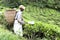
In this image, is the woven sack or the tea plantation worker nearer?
the tea plantation worker

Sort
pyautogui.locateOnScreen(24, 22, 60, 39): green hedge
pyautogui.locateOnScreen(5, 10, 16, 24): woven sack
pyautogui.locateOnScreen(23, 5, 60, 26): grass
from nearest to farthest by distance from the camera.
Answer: pyautogui.locateOnScreen(24, 22, 60, 39): green hedge < pyautogui.locateOnScreen(5, 10, 16, 24): woven sack < pyautogui.locateOnScreen(23, 5, 60, 26): grass

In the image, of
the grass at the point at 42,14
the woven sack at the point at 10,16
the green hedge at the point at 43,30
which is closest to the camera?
the green hedge at the point at 43,30

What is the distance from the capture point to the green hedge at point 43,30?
27.3ft

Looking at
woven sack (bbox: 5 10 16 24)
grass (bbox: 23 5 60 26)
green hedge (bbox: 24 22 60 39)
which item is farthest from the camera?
grass (bbox: 23 5 60 26)

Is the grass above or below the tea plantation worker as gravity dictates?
below

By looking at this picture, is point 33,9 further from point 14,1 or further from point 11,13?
point 11,13

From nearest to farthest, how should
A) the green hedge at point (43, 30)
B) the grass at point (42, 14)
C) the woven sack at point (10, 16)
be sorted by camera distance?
the green hedge at point (43, 30) → the woven sack at point (10, 16) → the grass at point (42, 14)

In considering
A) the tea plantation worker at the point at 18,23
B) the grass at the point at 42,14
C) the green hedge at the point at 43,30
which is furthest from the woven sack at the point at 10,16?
the grass at the point at 42,14

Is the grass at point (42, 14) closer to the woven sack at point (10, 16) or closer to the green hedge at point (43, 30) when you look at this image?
the woven sack at point (10, 16)

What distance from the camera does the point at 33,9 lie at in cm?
1342

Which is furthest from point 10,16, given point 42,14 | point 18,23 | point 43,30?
point 42,14

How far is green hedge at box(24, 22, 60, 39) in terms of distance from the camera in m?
8.31

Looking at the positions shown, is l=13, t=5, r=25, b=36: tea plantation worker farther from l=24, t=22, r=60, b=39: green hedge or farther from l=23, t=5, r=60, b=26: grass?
l=23, t=5, r=60, b=26: grass

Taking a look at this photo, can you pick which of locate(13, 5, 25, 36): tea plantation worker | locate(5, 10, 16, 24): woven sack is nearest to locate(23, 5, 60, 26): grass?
locate(5, 10, 16, 24): woven sack
